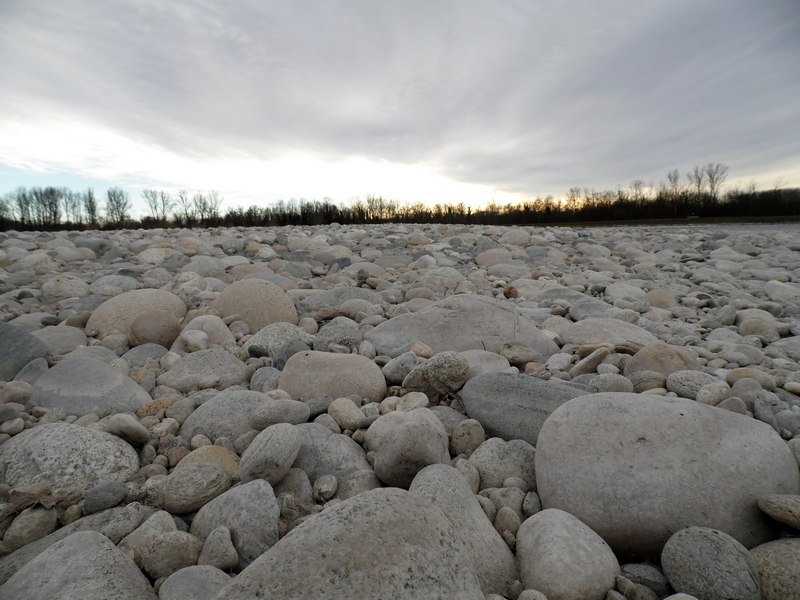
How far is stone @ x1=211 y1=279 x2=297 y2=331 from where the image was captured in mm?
3424

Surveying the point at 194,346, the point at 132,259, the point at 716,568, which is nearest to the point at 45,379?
the point at 194,346

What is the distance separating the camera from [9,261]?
5.17 m

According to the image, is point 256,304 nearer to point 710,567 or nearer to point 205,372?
point 205,372

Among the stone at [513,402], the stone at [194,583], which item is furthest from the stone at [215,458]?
the stone at [513,402]

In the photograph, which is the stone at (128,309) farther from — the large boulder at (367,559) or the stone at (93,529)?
the large boulder at (367,559)

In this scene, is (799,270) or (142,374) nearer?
(142,374)

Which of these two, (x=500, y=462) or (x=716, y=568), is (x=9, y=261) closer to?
(x=500, y=462)

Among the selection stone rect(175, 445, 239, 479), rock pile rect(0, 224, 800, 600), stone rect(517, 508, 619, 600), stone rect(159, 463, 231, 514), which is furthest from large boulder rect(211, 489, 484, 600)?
stone rect(175, 445, 239, 479)

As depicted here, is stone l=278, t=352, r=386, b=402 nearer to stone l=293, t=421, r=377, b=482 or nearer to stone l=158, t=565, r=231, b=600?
stone l=293, t=421, r=377, b=482

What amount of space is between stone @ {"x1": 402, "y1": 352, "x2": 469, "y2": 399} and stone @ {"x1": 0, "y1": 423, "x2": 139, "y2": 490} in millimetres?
1238

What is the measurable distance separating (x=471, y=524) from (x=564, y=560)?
26 centimetres

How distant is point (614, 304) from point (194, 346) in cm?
A: 343

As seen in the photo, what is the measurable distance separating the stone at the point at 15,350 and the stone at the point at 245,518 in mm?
1908

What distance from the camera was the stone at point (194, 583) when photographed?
1.13 m
